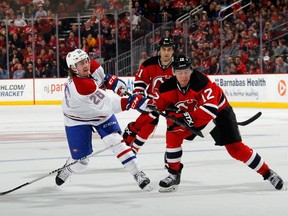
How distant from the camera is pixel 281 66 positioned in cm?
1448

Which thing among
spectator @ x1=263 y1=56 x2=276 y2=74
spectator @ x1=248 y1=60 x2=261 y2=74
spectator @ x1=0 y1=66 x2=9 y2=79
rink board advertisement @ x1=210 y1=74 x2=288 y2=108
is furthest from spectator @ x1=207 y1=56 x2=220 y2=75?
spectator @ x1=0 y1=66 x2=9 y2=79

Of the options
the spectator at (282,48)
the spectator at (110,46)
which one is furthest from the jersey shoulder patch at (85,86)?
the spectator at (110,46)

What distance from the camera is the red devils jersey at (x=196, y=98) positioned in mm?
4836

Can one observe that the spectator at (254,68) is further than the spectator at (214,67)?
No

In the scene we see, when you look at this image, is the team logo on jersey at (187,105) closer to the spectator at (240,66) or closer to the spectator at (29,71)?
the spectator at (240,66)

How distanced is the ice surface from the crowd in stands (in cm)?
563

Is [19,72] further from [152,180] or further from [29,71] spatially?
[152,180]

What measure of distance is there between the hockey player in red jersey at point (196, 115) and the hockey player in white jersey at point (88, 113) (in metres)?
0.23

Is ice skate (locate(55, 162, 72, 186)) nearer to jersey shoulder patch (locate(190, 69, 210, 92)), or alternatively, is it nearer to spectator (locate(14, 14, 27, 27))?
jersey shoulder patch (locate(190, 69, 210, 92))

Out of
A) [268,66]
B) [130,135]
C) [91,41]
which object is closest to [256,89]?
[268,66]

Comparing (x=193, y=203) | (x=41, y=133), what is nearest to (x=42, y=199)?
(x=193, y=203)

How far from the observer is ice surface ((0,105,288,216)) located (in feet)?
14.2

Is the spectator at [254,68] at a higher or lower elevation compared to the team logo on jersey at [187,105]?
higher

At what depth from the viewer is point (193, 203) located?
452 cm
